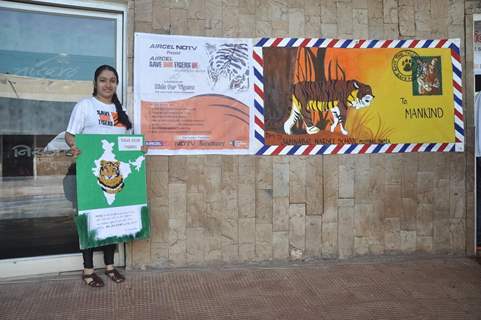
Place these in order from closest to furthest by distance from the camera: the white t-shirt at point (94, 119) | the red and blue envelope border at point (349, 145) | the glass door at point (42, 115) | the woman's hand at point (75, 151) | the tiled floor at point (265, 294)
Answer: the tiled floor at point (265, 294)
the woman's hand at point (75, 151)
the white t-shirt at point (94, 119)
the glass door at point (42, 115)
the red and blue envelope border at point (349, 145)

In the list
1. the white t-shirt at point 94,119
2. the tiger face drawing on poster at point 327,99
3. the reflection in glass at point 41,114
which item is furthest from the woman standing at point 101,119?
the tiger face drawing on poster at point 327,99

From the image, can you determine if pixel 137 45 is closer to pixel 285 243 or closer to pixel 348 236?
pixel 285 243

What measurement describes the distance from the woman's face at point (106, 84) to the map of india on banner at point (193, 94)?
1.19 feet

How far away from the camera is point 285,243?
16.6ft

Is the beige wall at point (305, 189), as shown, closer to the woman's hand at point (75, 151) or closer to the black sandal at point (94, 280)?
the black sandal at point (94, 280)

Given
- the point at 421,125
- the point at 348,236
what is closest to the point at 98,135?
the point at 348,236

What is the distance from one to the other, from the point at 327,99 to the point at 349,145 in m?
0.61

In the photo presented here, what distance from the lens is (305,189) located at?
510cm

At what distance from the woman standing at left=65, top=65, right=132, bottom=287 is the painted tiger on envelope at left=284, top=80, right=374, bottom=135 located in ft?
6.22

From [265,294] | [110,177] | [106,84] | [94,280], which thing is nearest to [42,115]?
[106,84]

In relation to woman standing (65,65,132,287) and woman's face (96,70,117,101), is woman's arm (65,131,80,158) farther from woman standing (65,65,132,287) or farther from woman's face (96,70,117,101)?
woman's face (96,70,117,101)

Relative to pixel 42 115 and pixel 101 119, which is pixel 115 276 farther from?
pixel 42 115

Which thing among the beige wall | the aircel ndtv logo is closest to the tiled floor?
the beige wall

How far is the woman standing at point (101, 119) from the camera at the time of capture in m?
4.21
